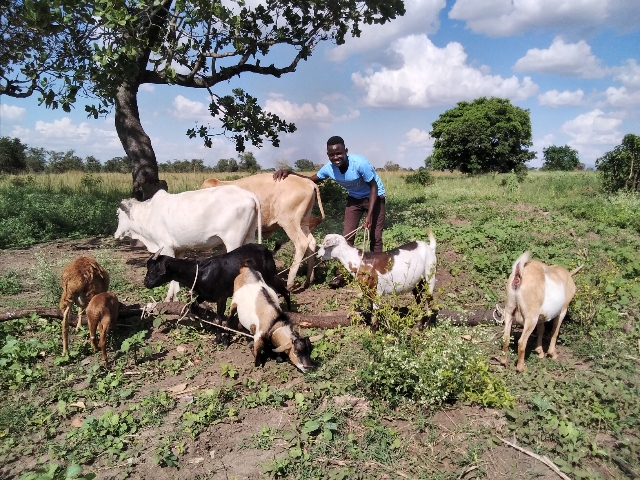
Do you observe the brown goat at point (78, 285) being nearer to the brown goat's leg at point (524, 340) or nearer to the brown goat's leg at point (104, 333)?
the brown goat's leg at point (104, 333)

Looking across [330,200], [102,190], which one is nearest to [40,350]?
[330,200]

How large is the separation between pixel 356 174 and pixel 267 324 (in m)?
2.54

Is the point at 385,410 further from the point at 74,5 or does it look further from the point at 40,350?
the point at 74,5

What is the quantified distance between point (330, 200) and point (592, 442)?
12114 millimetres

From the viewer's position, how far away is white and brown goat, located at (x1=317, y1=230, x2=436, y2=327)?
5.10m

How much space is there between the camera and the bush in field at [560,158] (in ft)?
187

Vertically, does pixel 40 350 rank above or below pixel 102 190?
below

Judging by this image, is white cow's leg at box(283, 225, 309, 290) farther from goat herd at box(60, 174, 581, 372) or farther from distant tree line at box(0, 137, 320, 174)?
distant tree line at box(0, 137, 320, 174)

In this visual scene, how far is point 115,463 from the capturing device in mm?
3494

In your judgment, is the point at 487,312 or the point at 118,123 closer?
the point at 487,312

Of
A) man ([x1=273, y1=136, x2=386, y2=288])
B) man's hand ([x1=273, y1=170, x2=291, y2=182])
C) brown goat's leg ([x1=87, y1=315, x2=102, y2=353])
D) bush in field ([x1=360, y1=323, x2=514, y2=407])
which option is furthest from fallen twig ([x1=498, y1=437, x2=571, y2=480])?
man's hand ([x1=273, y1=170, x2=291, y2=182])

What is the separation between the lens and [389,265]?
505cm

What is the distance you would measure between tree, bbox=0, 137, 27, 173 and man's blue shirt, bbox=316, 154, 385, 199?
130 feet

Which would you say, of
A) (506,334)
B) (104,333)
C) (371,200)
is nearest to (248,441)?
(104,333)
